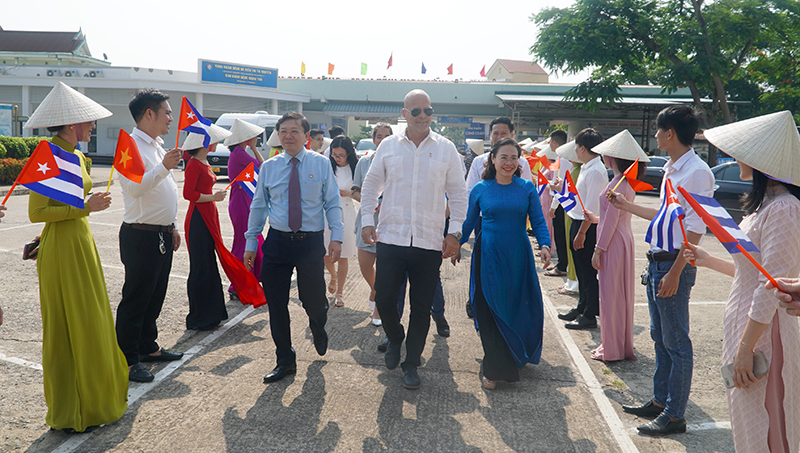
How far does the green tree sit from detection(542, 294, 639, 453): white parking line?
1741 cm

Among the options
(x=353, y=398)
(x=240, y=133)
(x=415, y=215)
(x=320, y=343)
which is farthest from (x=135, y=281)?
(x=240, y=133)

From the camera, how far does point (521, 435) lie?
135 inches

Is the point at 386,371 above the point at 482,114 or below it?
below

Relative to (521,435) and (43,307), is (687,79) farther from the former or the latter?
(43,307)

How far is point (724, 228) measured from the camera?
91.2 inches

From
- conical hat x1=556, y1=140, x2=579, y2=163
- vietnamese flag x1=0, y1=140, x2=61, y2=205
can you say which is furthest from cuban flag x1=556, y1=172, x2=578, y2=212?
vietnamese flag x1=0, y1=140, x2=61, y2=205

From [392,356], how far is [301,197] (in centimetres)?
141

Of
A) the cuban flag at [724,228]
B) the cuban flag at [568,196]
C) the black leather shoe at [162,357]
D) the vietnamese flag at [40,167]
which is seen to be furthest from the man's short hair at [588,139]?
the vietnamese flag at [40,167]

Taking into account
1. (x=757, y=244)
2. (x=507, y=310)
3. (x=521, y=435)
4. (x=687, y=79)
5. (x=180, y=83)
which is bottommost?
(x=521, y=435)

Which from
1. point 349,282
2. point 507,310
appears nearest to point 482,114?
point 349,282

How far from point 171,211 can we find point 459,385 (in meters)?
2.56

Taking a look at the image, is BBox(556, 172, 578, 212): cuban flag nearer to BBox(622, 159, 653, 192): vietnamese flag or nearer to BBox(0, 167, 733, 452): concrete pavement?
BBox(622, 159, 653, 192): vietnamese flag

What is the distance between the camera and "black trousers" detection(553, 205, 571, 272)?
7652 millimetres

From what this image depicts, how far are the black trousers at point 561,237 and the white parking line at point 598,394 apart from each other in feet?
6.71
